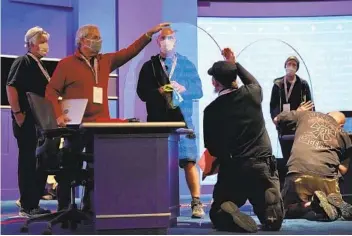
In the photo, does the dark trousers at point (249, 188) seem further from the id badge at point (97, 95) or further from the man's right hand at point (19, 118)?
the man's right hand at point (19, 118)

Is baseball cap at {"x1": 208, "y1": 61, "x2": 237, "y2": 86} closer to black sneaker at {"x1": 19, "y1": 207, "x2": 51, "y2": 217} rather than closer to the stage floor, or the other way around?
the stage floor

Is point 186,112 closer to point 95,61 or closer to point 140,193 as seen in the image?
point 95,61

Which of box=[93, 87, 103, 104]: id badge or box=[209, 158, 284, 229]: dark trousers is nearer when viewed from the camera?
box=[209, 158, 284, 229]: dark trousers

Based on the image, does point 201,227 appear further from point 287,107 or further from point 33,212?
point 287,107

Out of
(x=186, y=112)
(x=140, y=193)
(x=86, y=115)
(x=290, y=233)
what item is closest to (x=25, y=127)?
(x=86, y=115)

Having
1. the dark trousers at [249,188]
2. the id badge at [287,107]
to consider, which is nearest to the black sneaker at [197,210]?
the dark trousers at [249,188]

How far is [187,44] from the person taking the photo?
22.1 ft

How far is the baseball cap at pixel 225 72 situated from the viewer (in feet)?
12.0

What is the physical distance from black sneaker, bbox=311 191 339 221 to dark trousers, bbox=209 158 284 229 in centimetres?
46

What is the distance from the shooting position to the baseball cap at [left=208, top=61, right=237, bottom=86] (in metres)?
3.65

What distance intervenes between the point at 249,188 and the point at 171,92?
107cm

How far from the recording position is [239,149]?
3.64m

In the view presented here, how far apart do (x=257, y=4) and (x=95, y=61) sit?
12.7 ft

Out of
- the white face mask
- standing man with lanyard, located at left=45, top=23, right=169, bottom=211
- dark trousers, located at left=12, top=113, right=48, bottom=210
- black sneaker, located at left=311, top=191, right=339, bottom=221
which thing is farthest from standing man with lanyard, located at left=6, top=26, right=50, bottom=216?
black sneaker, located at left=311, top=191, right=339, bottom=221
